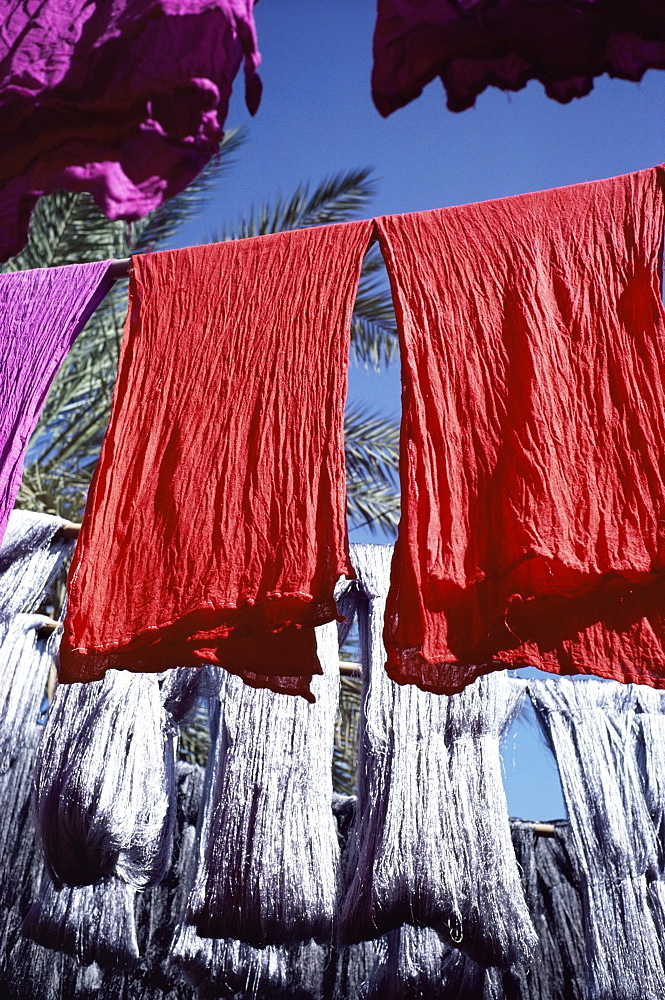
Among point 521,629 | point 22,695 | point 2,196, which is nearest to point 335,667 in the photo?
point 22,695

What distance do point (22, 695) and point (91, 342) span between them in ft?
10.2

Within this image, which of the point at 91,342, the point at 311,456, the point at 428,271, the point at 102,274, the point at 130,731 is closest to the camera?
the point at 311,456

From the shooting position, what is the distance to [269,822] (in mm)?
1883

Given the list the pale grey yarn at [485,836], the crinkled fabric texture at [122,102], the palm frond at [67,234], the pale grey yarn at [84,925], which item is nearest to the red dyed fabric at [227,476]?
the crinkled fabric texture at [122,102]

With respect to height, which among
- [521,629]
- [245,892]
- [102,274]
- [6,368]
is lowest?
[245,892]

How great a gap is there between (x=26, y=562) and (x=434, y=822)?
3.96 feet

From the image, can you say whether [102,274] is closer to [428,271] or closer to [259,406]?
[259,406]

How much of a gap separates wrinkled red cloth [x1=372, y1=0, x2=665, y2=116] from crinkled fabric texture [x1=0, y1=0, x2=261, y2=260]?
229mm

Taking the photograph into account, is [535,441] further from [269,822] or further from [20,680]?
[20,680]

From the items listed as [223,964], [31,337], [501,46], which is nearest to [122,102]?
[31,337]

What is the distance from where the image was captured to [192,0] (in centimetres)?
145

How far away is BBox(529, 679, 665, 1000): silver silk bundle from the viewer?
1.94 m

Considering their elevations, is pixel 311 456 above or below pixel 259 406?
below

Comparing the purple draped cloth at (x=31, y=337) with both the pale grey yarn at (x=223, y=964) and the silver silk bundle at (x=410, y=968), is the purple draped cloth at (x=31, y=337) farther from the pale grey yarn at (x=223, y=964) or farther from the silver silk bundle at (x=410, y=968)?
the silver silk bundle at (x=410, y=968)
